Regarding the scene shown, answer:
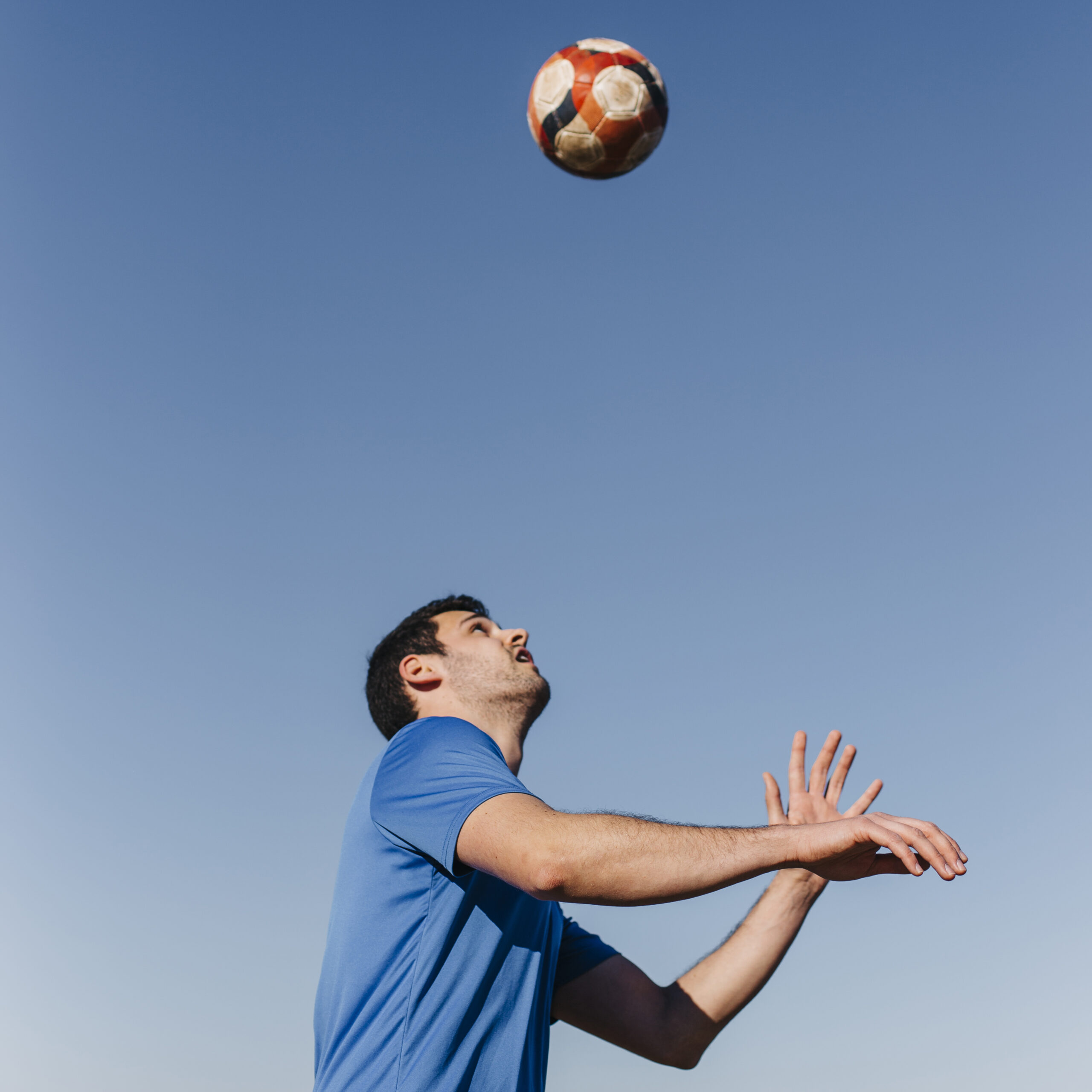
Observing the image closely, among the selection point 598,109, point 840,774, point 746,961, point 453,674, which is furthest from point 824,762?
point 598,109

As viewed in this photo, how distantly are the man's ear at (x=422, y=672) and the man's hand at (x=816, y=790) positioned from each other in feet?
5.88

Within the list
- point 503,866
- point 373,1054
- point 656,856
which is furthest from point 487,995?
point 656,856

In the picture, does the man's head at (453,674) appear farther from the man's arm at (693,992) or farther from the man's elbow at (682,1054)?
the man's elbow at (682,1054)

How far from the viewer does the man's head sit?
5.38 metres

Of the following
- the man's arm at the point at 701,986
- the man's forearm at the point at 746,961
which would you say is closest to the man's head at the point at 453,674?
the man's arm at the point at 701,986

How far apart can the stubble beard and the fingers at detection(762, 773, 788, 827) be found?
1216 mm

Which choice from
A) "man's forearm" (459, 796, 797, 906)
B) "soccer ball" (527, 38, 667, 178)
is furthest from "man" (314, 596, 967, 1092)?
"soccer ball" (527, 38, 667, 178)

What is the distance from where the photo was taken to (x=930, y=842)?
3.36 metres

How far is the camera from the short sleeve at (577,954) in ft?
16.7

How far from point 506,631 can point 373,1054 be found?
2431 mm

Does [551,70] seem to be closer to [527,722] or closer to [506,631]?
[506,631]

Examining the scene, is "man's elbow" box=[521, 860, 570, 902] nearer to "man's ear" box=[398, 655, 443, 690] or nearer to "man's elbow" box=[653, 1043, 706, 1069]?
"man's elbow" box=[653, 1043, 706, 1069]

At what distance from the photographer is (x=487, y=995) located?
13.8 ft

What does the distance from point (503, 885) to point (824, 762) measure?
75.7 inches
